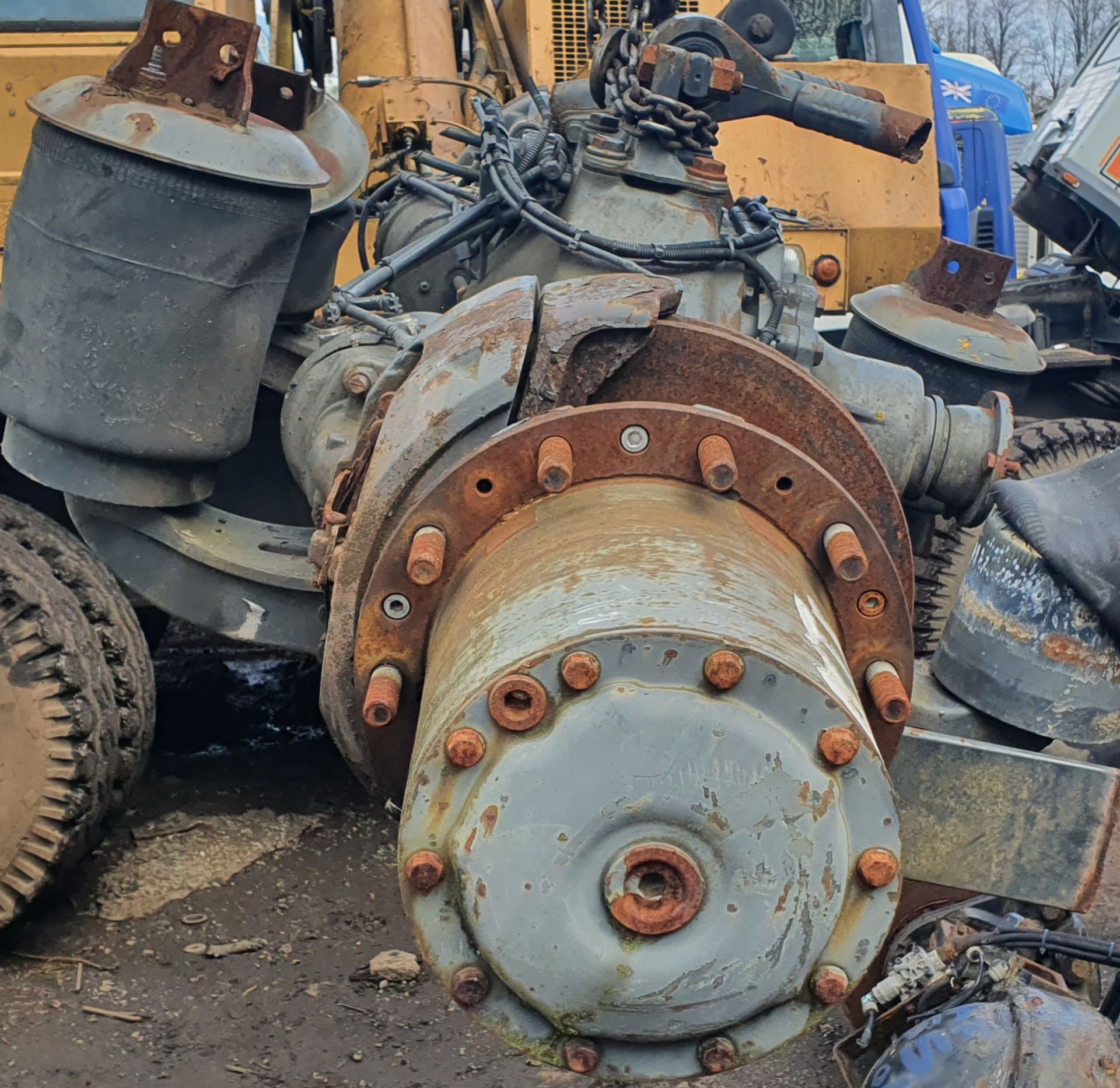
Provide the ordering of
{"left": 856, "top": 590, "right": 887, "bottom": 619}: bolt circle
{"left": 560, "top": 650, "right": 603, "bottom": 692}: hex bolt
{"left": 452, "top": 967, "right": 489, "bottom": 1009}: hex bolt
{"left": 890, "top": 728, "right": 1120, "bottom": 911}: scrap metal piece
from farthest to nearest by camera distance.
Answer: {"left": 890, "top": 728, "right": 1120, "bottom": 911}: scrap metal piece → {"left": 856, "top": 590, "right": 887, "bottom": 619}: bolt circle → {"left": 452, "top": 967, "right": 489, "bottom": 1009}: hex bolt → {"left": 560, "top": 650, "right": 603, "bottom": 692}: hex bolt

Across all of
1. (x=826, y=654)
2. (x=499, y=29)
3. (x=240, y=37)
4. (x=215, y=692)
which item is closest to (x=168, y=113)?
(x=240, y=37)

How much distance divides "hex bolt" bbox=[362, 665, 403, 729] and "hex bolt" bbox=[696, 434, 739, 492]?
1.20ft

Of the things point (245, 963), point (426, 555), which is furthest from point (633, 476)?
point (245, 963)

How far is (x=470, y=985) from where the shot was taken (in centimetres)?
125

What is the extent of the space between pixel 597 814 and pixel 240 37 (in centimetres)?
193

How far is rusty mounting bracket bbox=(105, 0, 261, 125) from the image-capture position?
260 cm

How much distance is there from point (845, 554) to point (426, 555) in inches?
16.3

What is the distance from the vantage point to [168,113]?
2.60 metres

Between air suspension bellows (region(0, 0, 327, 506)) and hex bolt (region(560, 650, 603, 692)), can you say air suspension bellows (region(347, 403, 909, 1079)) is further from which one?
air suspension bellows (region(0, 0, 327, 506))

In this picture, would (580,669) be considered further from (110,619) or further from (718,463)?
(110,619)

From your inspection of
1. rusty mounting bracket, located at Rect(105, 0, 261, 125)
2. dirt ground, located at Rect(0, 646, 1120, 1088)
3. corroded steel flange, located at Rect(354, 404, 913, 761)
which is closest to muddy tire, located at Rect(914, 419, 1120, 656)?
dirt ground, located at Rect(0, 646, 1120, 1088)

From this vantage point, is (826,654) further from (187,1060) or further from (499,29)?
(499,29)

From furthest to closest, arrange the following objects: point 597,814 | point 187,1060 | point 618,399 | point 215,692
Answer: point 215,692 → point 187,1060 → point 618,399 → point 597,814

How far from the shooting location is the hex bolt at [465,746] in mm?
1166
